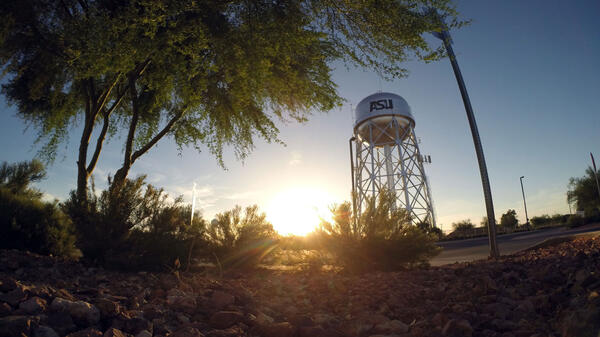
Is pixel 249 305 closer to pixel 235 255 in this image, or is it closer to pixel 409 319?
pixel 409 319

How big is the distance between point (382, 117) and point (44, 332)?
94.0ft

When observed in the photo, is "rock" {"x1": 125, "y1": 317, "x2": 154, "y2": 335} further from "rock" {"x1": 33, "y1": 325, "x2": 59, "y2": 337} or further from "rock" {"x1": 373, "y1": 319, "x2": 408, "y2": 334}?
"rock" {"x1": 373, "y1": 319, "x2": 408, "y2": 334}

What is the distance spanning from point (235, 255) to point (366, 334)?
4.57 m

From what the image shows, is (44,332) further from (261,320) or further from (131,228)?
(131,228)

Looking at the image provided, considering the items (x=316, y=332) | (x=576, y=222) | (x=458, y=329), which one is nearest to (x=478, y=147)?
(x=458, y=329)

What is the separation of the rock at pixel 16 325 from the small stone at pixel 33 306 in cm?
24

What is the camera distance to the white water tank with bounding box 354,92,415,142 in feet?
92.2

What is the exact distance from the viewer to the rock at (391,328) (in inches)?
91.8

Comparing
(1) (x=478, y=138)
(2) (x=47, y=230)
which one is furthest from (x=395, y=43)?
(2) (x=47, y=230)

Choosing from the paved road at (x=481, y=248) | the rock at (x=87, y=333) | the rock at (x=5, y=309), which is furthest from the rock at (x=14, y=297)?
the paved road at (x=481, y=248)

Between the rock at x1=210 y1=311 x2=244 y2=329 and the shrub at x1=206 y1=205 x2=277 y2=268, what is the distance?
395 cm

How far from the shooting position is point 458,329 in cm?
213

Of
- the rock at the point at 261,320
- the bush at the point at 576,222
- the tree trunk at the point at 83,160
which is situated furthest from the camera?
the bush at the point at 576,222

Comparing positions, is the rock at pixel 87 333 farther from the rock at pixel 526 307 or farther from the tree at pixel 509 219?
the tree at pixel 509 219
